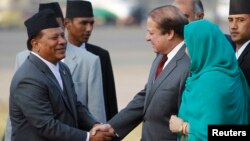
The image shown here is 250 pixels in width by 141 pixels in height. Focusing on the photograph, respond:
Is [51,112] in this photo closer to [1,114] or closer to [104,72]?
[104,72]

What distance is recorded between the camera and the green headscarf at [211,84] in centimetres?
566

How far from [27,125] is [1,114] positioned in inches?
295

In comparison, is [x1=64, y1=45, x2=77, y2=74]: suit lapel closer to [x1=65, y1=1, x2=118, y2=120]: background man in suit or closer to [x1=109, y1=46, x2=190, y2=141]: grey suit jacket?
[x1=65, y1=1, x2=118, y2=120]: background man in suit

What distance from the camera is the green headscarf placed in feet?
18.6

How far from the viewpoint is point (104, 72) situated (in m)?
8.70

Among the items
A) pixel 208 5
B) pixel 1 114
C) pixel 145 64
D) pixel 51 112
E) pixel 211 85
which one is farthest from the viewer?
pixel 208 5

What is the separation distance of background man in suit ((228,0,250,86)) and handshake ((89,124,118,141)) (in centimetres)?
107

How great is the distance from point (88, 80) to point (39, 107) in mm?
1510

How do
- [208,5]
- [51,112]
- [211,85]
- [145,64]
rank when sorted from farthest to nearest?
[208,5]
[145,64]
[51,112]
[211,85]

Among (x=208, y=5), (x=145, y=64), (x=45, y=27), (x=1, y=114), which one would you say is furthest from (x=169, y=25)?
(x=208, y=5)

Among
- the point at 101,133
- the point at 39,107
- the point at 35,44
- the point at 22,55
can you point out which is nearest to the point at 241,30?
the point at 101,133

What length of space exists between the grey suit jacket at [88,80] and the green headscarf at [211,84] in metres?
2.13

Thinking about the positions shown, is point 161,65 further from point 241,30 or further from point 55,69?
point 55,69

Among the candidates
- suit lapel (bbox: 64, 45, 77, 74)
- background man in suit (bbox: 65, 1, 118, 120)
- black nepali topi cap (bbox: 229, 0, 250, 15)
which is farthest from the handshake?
background man in suit (bbox: 65, 1, 118, 120)
